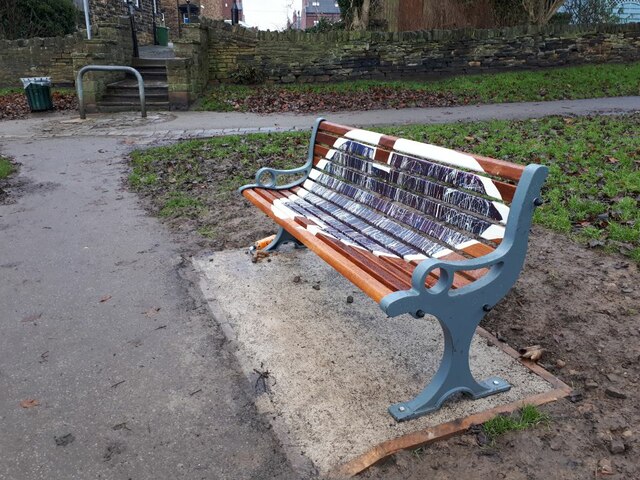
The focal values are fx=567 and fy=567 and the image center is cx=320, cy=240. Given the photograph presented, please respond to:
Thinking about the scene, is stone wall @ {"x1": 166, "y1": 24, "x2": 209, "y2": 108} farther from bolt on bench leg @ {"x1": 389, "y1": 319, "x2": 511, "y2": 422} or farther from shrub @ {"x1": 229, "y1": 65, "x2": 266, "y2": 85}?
bolt on bench leg @ {"x1": 389, "y1": 319, "x2": 511, "y2": 422}

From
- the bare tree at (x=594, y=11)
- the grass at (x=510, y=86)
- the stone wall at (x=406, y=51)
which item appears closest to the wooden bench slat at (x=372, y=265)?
the grass at (x=510, y=86)

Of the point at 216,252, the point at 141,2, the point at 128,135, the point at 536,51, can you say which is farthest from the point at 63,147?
the point at 141,2

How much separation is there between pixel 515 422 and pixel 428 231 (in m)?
1.07

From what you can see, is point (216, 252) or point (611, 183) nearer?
point (216, 252)

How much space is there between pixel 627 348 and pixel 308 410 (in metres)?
1.82

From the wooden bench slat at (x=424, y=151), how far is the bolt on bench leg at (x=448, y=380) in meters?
0.71

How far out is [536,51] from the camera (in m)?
15.5

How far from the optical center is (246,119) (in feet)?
38.0

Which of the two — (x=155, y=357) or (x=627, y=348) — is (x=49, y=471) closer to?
(x=155, y=357)

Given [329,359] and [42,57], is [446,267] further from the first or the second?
[42,57]

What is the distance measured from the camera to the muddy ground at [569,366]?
2.33 metres

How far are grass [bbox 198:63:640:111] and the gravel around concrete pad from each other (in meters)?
9.67

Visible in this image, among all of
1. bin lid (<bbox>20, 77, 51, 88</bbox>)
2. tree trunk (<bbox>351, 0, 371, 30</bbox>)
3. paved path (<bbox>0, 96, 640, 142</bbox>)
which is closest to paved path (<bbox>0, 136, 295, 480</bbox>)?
paved path (<bbox>0, 96, 640, 142</bbox>)

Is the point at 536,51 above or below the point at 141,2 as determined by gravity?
below
